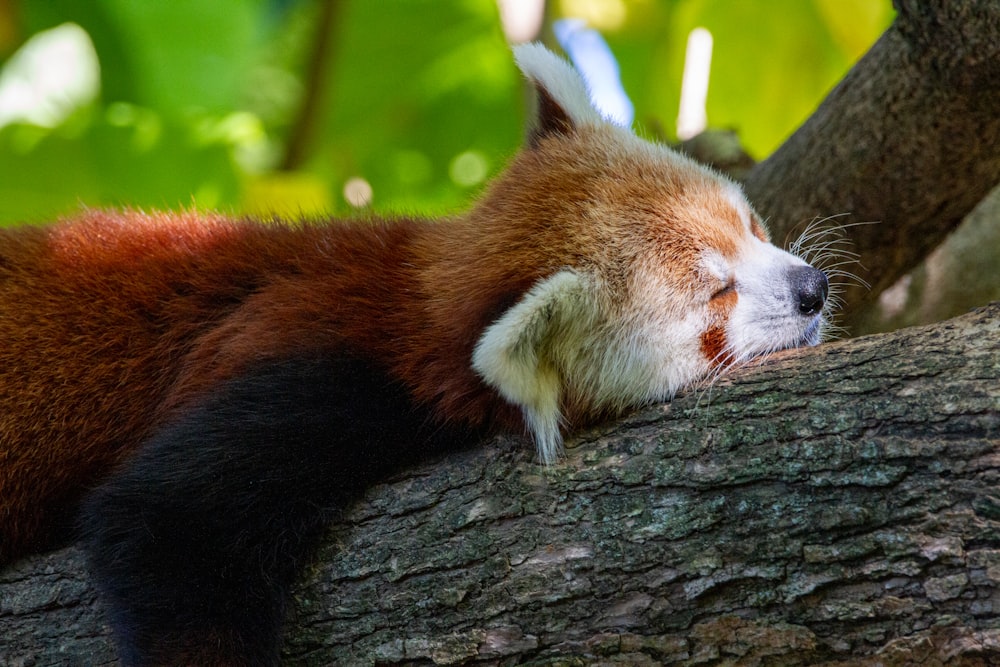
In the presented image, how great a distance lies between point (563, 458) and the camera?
7.34ft

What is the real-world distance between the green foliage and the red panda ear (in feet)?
0.74

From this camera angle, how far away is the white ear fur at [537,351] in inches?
89.0

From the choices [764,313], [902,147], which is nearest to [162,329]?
[764,313]

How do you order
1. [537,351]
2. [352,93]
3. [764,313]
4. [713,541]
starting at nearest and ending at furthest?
[713,541] → [537,351] → [764,313] → [352,93]

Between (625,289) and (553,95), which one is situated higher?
(553,95)

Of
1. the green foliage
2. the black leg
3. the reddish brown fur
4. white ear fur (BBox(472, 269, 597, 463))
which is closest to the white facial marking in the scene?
the reddish brown fur

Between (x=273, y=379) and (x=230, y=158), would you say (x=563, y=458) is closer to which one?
(x=273, y=379)

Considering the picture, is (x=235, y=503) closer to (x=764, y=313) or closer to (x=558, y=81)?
(x=764, y=313)

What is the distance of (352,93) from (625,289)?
2.99 meters

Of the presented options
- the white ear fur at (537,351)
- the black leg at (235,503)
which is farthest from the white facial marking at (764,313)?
the black leg at (235,503)

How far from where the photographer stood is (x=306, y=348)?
2477mm

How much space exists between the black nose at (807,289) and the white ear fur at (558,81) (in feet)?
2.71

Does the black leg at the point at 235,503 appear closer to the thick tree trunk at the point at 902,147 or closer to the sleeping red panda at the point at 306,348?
the sleeping red panda at the point at 306,348

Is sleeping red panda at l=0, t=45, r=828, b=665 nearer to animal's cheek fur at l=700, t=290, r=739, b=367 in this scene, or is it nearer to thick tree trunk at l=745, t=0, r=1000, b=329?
animal's cheek fur at l=700, t=290, r=739, b=367
